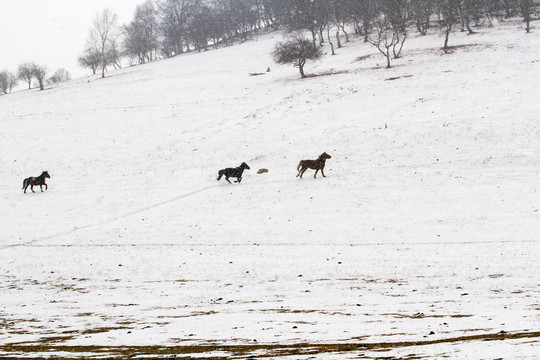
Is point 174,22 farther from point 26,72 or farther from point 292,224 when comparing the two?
point 292,224

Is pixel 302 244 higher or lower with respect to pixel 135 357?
lower

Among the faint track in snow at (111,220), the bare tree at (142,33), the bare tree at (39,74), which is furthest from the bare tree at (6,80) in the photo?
the faint track in snow at (111,220)

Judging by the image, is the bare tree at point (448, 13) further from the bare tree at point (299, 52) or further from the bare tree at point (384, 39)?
the bare tree at point (299, 52)

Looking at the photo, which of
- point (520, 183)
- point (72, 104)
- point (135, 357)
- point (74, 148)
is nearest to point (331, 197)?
point (520, 183)

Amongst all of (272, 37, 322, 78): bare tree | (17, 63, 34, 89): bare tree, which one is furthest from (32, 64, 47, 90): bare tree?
(272, 37, 322, 78): bare tree

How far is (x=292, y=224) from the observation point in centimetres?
1752

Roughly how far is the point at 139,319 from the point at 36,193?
82.1 ft

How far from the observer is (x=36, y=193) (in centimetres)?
2872

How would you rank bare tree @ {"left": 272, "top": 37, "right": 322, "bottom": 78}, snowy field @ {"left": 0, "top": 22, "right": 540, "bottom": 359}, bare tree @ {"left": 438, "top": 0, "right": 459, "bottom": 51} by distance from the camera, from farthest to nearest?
bare tree @ {"left": 438, "top": 0, "right": 459, "bottom": 51} < bare tree @ {"left": 272, "top": 37, "right": 322, "bottom": 78} < snowy field @ {"left": 0, "top": 22, "right": 540, "bottom": 359}

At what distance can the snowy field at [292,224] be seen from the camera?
6.17 metres

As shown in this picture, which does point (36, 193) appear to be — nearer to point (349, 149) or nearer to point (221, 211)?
point (221, 211)

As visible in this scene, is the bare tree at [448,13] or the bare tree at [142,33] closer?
the bare tree at [448,13]

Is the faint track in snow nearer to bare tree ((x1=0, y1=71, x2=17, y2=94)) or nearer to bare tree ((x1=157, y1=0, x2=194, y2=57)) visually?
bare tree ((x1=157, y1=0, x2=194, y2=57))

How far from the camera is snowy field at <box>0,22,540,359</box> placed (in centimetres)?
617
